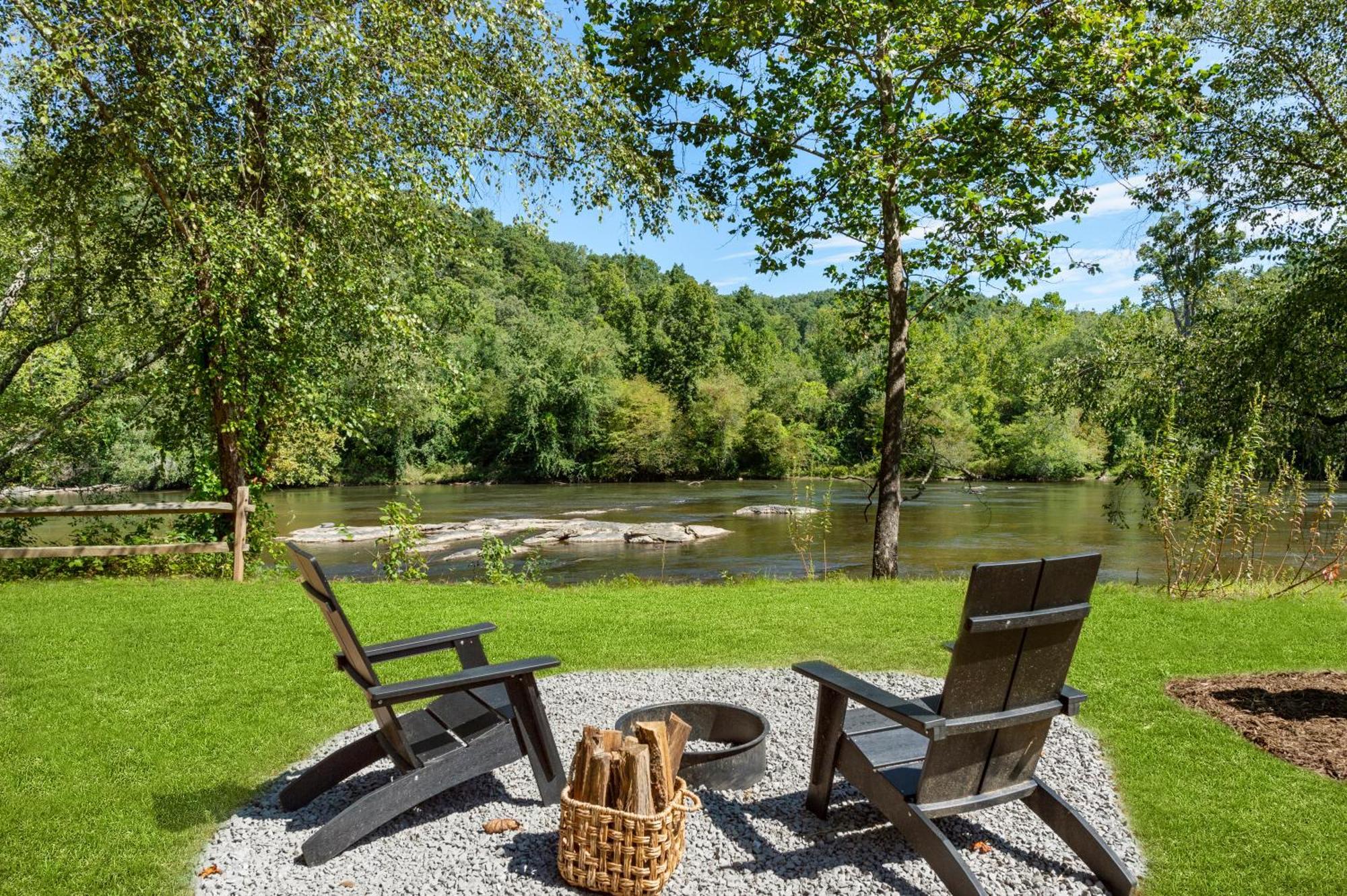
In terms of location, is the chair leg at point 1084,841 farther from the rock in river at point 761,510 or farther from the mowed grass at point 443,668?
the rock in river at point 761,510

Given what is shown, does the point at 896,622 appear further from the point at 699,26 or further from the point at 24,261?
the point at 24,261

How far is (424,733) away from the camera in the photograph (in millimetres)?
3613

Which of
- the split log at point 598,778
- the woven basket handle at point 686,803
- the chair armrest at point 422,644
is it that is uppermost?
the chair armrest at point 422,644

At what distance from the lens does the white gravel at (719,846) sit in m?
2.93

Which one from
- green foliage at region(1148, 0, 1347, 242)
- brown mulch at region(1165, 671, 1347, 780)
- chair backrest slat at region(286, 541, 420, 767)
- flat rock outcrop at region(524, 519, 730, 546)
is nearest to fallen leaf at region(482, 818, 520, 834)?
chair backrest slat at region(286, 541, 420, 767)

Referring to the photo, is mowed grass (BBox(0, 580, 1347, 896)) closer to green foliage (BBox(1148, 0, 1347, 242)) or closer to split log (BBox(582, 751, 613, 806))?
split log (BBox(582, 751, 613, 806))

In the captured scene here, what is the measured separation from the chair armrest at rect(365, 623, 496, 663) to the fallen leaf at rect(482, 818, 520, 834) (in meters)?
0.75

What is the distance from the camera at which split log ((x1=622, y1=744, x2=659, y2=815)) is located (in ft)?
9.18

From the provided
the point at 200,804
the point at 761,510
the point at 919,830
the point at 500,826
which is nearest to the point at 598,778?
the point at 500,826

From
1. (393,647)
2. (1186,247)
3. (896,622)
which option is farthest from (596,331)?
(393,647)

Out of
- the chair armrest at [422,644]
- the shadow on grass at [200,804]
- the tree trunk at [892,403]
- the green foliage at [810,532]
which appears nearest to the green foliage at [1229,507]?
the tree trunk at [892,403]

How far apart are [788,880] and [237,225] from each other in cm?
762

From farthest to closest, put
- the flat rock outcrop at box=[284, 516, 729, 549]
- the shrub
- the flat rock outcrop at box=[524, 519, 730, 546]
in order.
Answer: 1. the shrub
2. the flat rock outcrop at box=[524, 519, 730, 546]
3. the flat rock outcrop at box=[284, 516, 729, 549]

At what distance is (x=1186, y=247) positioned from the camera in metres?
11.6
